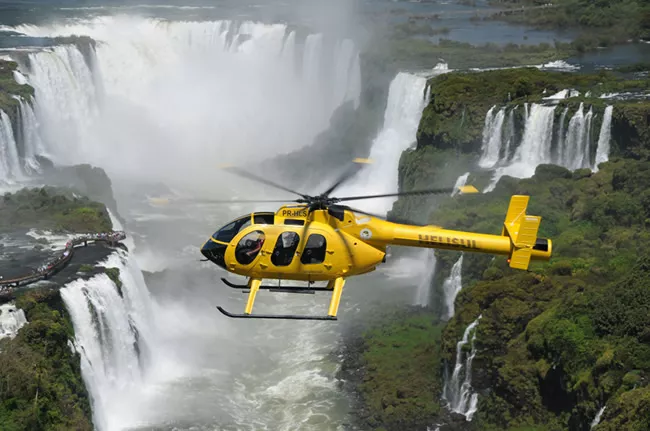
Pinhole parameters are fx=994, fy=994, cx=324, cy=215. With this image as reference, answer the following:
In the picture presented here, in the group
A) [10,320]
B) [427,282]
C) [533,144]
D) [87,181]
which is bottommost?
[427,282]

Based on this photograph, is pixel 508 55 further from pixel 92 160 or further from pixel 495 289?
pixel 495 289

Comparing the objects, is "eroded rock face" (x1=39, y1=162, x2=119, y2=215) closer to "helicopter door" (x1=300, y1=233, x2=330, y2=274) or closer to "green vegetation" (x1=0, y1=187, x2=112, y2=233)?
"green vegetation" (x1=0, y1=187, x2=112, y2=233)

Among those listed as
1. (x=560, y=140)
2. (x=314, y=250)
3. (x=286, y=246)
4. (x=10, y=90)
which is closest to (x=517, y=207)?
(x=314, y=250)

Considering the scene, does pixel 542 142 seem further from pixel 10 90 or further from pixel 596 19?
pixel 596 19

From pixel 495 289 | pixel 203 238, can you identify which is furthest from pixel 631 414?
pixel 203 238

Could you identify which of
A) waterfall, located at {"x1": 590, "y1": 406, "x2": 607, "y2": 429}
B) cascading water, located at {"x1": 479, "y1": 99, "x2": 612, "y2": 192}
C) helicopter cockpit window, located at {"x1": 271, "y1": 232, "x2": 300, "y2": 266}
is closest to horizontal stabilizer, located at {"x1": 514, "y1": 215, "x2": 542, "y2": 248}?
helicopter cockpit window, located at {"x1": 271, "y1": 232, "x2": 300, "y2": 266}
